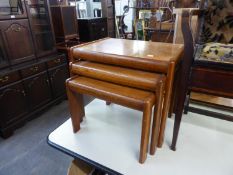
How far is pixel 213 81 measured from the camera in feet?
3.05

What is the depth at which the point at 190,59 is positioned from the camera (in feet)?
2.80

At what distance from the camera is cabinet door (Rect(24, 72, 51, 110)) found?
201cm

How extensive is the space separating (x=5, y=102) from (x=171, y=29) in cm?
381

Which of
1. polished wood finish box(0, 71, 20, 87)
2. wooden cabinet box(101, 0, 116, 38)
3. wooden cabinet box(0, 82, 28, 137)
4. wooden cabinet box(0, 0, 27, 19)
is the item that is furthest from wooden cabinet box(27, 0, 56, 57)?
wooden cabinet box(101, 0, 116, 38)

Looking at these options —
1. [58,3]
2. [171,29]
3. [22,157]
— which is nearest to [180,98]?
[22,157]

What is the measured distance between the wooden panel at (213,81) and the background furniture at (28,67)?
1.75m

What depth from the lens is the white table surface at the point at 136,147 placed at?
2.97 feet

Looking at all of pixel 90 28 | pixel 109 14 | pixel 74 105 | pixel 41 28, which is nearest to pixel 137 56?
pixel 74 105

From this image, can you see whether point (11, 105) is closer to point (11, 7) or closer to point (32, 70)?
point (32, 70)

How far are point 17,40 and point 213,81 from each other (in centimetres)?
202

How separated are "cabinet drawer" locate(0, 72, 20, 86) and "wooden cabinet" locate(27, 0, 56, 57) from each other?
0.49 metres

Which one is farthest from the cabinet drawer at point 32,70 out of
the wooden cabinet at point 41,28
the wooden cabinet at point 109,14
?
the wooden cabinet at point 109,14

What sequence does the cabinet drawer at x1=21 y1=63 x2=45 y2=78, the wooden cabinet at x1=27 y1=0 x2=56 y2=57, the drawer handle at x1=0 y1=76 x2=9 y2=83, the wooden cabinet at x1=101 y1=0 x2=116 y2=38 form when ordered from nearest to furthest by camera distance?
the drawer handle at x1=0 y1=76 x2=9 y2=83 → the cabinet drawer at x1=21 y1=63 x2=45 y2=78 → the wooden cabinet at x1=27 y1=0 x2=56 y2=57 → the wooden cabinet at x1=101 y1=0 x2=116 y2=38

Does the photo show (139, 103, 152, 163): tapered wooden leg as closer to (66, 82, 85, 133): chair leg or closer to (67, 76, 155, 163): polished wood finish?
(67, 76, 155, 163): polished wood finish
